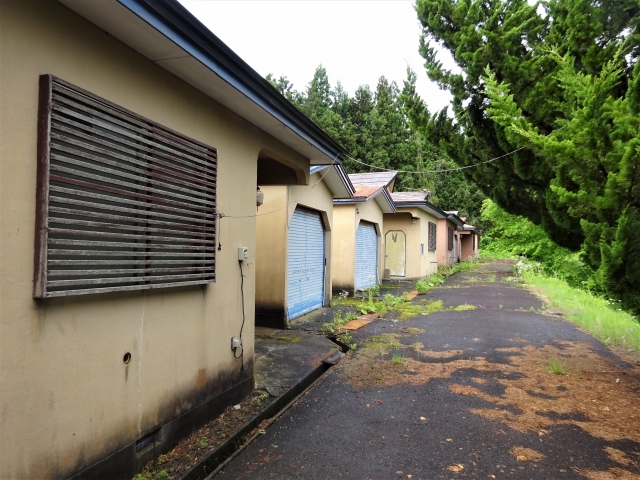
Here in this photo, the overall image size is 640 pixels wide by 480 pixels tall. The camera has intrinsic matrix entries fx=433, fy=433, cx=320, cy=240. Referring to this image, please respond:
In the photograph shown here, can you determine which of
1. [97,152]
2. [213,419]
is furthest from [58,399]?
[213,419]

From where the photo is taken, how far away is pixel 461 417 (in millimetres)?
4504

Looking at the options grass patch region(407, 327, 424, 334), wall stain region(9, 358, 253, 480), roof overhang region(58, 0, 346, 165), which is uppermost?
roof overhang region(58, 0, 346, 165)

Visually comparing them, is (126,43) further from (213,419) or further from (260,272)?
(260,272)

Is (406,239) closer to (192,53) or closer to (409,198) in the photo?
(409,198)

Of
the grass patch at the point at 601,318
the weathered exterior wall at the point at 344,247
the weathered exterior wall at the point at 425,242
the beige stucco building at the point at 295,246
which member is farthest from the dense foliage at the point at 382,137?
the beige stucco building at the point at 295,246

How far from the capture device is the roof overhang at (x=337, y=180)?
9864 millimetres

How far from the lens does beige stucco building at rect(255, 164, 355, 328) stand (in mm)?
8688

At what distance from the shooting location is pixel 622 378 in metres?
5.80

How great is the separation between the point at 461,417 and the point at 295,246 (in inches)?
225

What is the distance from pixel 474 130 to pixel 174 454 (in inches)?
251

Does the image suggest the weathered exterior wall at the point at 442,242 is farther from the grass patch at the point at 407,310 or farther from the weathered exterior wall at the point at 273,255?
the weathered exterior wall at the point at 273,255

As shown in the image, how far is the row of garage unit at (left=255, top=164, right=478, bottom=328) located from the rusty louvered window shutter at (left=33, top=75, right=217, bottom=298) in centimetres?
350

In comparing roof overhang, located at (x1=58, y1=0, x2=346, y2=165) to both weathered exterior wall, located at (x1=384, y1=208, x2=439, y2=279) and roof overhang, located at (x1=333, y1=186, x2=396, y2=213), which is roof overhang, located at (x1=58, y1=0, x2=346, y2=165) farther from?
weathered exterior wall, located at (x1=384, y1=208, x2=439, y2=279)

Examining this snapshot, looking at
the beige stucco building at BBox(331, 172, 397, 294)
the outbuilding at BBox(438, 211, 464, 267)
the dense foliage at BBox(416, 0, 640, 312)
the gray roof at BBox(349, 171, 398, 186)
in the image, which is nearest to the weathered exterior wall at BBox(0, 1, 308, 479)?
the dense foliage at BBox(416, 0, 640, 312)
